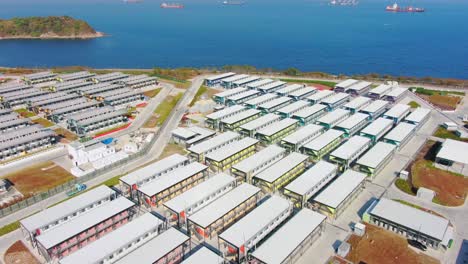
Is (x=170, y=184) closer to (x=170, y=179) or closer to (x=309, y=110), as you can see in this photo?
(x=170, y=179)

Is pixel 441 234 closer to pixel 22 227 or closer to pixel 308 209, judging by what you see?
pixel 308 209

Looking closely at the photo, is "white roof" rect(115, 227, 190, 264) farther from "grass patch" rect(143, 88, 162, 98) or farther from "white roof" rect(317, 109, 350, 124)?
"grass patch" rect(143, 88, 162, 98)

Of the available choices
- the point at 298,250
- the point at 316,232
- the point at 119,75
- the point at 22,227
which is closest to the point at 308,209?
the point at 316,232

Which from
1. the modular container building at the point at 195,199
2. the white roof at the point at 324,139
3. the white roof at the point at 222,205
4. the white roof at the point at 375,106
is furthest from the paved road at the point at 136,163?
the white roof at the point at 375,106

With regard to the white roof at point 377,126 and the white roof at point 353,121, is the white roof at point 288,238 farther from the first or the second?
the white roof at point 353,121

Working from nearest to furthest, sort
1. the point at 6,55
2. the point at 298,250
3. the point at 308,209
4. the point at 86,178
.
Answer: the point at 298,250 < the point at 308,209 < the point at 86,178 < the point at 6,55

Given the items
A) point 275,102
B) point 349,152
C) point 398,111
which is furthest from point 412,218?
point 275,102
